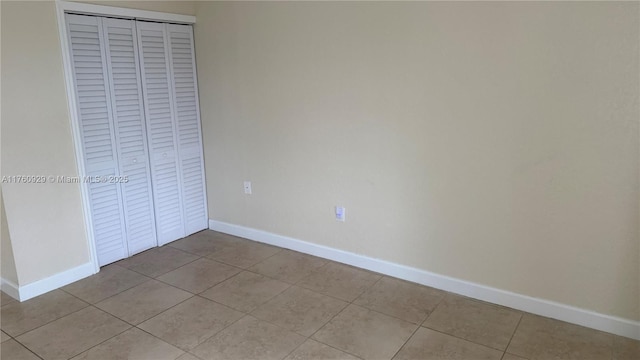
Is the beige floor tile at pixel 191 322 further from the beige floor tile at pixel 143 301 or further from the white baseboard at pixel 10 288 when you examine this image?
the white baseboard at pixel 10 288

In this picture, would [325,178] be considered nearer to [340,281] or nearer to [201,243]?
[340,281]

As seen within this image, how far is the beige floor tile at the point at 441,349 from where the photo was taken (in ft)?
7.43

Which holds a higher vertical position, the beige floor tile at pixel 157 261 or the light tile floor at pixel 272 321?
the beige floor tile at pixel 157 261

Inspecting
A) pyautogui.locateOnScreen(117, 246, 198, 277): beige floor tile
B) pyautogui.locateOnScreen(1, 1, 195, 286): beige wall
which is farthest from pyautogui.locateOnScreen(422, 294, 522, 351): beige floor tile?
pyautogui.locateOnScreen(1, 1, 195, 286): beige wall

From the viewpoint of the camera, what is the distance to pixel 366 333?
2502 millimetres

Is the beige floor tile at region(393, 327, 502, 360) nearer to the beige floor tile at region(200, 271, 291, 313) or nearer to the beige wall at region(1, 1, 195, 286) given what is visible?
the beige floor tile at region(200, 271, 291, 313)

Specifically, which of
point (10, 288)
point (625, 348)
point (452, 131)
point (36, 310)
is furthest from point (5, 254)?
point (625, 348)

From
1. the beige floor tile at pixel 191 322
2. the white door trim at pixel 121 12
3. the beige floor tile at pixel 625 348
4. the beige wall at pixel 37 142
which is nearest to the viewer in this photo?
the beige floor tile at pixel 625 348

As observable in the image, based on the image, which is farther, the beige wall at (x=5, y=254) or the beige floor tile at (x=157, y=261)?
the beige floor tile at (x=157, y=261)

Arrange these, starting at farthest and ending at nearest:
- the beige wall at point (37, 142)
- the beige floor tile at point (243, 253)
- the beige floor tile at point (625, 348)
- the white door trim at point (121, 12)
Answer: the beige floor tile at point (243, 253) < the white door trim at point (121, 12) < the beige wall at point (37, 142) < the beige floor tile at point (625, 348)

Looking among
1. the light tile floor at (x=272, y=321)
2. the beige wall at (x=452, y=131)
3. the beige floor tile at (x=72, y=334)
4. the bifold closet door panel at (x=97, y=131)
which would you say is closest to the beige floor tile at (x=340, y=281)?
the light tile floor at (x=272, y=321)

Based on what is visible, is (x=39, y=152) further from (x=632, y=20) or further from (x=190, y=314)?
(x=632, y=20)

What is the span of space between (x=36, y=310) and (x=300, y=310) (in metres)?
1.73

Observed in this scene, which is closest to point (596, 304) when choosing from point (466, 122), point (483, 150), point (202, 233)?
point (483, 150)
